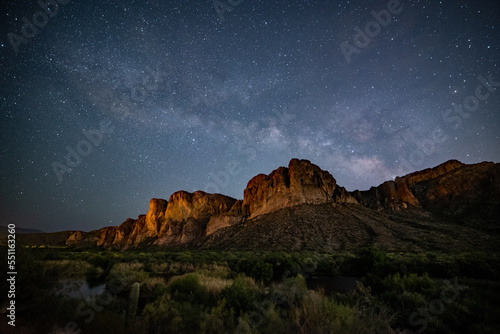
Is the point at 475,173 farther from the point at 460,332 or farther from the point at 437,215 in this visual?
the point at 460,332

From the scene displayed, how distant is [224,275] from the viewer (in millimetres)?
13984

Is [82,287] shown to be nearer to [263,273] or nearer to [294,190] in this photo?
[263,273]

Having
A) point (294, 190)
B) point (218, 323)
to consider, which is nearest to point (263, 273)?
point (218, 323)

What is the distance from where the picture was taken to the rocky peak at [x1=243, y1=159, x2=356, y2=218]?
65062 millimetres

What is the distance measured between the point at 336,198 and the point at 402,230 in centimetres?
2391

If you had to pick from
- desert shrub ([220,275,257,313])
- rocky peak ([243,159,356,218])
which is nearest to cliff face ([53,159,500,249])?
rocky peak ([243,159,356,218])

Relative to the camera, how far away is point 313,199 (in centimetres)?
6353

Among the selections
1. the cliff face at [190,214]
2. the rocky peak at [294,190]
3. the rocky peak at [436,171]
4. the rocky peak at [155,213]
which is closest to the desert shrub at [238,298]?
the rocky peak at [294,190]

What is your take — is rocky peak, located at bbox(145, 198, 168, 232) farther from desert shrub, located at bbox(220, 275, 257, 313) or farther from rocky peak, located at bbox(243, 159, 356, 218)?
desert shrub, located at bbox(220, 275, 257, 313)

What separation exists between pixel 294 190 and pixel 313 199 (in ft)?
21.1

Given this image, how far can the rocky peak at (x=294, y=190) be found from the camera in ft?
213

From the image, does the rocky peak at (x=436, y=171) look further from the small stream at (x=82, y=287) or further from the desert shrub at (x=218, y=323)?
the small stream at (x=82, y=287)

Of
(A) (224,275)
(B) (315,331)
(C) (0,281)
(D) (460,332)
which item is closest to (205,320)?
(B) (315,331)

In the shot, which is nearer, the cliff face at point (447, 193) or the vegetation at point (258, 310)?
the vegetation at point (258, 310)
